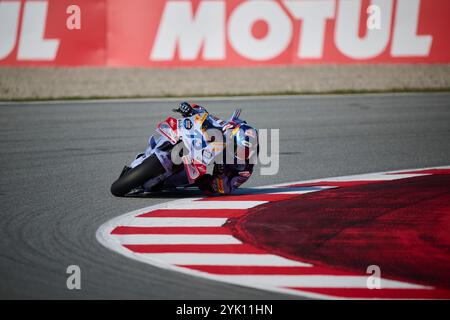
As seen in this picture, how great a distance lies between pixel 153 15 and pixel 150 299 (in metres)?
14.3

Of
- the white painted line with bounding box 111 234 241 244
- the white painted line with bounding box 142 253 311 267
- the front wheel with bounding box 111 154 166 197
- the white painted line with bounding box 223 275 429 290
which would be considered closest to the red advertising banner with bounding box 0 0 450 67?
the front wheel with bounding box 111 154 166 197

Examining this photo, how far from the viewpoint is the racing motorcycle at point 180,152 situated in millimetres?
9133

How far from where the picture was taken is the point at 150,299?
239 inches

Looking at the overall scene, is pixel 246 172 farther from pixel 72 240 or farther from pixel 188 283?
pixel 188 283

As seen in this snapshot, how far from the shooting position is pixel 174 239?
25.6 ft

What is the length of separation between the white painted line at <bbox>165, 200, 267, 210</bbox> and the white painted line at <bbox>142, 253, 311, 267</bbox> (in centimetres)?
187

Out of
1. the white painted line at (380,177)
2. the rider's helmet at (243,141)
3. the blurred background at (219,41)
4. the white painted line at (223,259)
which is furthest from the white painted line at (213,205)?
the blurred background at (219,41)

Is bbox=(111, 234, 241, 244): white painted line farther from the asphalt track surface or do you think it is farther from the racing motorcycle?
the racing motorcycle

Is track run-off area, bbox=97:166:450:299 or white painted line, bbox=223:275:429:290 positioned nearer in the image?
white painted line, bbox=223:275:429:290

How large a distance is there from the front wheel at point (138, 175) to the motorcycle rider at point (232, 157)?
0.57m

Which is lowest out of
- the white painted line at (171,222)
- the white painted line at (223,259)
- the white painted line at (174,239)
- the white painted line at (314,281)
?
the white painted line at (314,281)

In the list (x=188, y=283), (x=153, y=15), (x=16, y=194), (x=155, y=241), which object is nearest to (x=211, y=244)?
(x=155, y=241)

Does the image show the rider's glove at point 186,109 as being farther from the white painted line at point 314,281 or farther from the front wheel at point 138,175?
the white painted line at point 314,281

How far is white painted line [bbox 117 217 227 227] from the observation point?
27.4 ft
